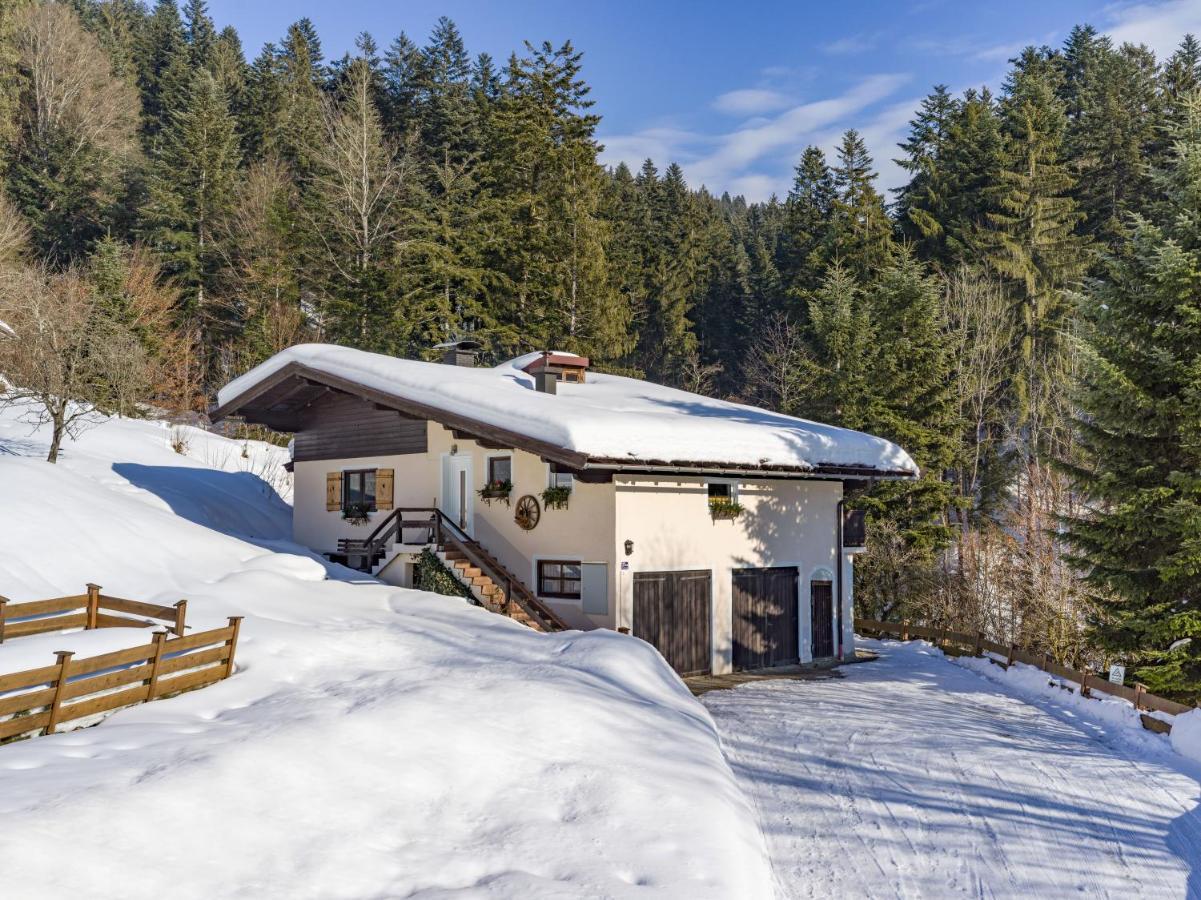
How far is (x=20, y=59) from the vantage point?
156ft

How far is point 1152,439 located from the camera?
1549 cm

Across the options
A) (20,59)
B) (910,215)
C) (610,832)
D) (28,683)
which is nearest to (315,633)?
(28,683)

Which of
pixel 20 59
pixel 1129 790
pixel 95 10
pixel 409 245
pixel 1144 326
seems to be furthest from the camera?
pixel 95 10

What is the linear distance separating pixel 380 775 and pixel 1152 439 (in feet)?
46.4

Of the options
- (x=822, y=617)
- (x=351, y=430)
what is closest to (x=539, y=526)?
(x=351, y=430)

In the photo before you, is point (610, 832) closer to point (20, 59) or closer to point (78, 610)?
point (78, 610)

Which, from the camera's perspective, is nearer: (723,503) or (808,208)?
(723,503)

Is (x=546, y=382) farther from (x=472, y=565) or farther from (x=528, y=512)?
(x=472, y=565)

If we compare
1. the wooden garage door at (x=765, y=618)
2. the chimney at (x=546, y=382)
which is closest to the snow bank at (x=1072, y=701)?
the wooden garage door at (x=765, y=618)

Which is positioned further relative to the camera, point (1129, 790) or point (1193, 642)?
point (1193, 642)

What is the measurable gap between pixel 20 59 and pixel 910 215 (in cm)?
4892

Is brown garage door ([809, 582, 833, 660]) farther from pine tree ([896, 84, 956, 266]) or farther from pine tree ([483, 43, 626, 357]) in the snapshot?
pine tree ([896, 84, 956, 266])

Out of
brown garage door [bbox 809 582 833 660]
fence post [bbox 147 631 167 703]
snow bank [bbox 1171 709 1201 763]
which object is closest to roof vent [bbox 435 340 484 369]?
brown garage door [bbox 809 582 833 660]

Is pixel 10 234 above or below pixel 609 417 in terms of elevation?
above
